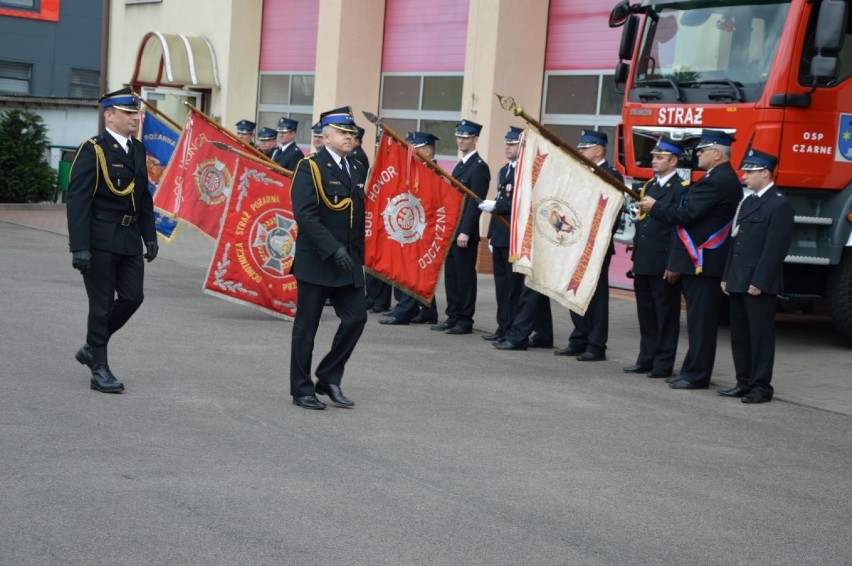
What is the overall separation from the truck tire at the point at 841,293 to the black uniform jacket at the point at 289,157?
598 centimetres

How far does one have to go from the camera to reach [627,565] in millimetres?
5195

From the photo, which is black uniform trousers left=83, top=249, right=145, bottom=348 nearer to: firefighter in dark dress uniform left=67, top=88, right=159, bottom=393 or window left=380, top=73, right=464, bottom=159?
firefighter in dark dress uniform left=67, top=88, right=159, bottom=393

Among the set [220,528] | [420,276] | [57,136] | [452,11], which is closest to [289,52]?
[452,11]

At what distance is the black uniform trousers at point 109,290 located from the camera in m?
8.18

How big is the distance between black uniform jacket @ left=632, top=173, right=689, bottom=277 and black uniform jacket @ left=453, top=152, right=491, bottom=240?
7.14 feet

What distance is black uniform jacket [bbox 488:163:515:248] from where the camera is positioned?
37.8 feet

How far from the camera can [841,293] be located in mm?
12000

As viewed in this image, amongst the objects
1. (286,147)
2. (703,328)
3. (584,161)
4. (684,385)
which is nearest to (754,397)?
(684,385)

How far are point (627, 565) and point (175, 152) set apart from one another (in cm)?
967

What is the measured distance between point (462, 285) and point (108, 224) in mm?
4837

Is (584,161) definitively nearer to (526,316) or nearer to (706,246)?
(706,246)

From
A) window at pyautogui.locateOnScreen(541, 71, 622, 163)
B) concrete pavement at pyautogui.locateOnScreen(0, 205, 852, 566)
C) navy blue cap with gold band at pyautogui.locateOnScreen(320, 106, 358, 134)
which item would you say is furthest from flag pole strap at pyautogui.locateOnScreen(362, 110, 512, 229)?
window at pyautogui.locateOnScreen(541, 71, 622, 163)

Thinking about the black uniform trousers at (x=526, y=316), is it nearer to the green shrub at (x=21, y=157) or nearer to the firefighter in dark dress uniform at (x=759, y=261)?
the firefighter in dark dress uniform at (x=759, y=261)

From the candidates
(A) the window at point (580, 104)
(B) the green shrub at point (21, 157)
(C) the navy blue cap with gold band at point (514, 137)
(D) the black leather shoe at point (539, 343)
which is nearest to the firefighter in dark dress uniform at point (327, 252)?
(D) the black leather shoe at point (539, 343)
